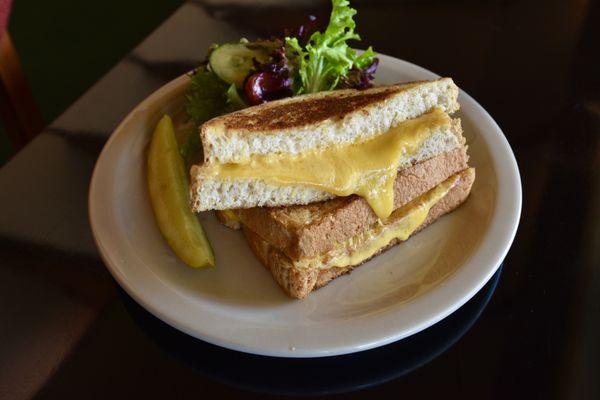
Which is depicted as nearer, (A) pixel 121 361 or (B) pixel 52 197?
(A) pixel 121 361

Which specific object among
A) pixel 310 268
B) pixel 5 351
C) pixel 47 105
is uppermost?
pixel 310 268

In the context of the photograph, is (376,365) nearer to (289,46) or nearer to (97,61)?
(289,46)

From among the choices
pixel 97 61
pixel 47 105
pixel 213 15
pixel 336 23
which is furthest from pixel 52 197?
pixel 97 61

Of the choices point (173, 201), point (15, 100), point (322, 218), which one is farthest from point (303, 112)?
point (15, 100)

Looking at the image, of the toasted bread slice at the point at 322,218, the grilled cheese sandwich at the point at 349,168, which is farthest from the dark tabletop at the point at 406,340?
the grilled cheese sandwich at the point at 349,168

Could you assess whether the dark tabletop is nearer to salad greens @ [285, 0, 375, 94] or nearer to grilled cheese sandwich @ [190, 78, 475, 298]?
grilled cheese sandwich @ [190, 78, 475, 298]

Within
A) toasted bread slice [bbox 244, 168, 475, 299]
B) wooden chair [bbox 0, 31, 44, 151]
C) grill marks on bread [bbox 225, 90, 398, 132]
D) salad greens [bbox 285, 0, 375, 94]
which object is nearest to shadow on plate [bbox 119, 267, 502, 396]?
toasted bread slice [bbox 244, 168, 475, 299]

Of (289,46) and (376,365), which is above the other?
(289,46)
